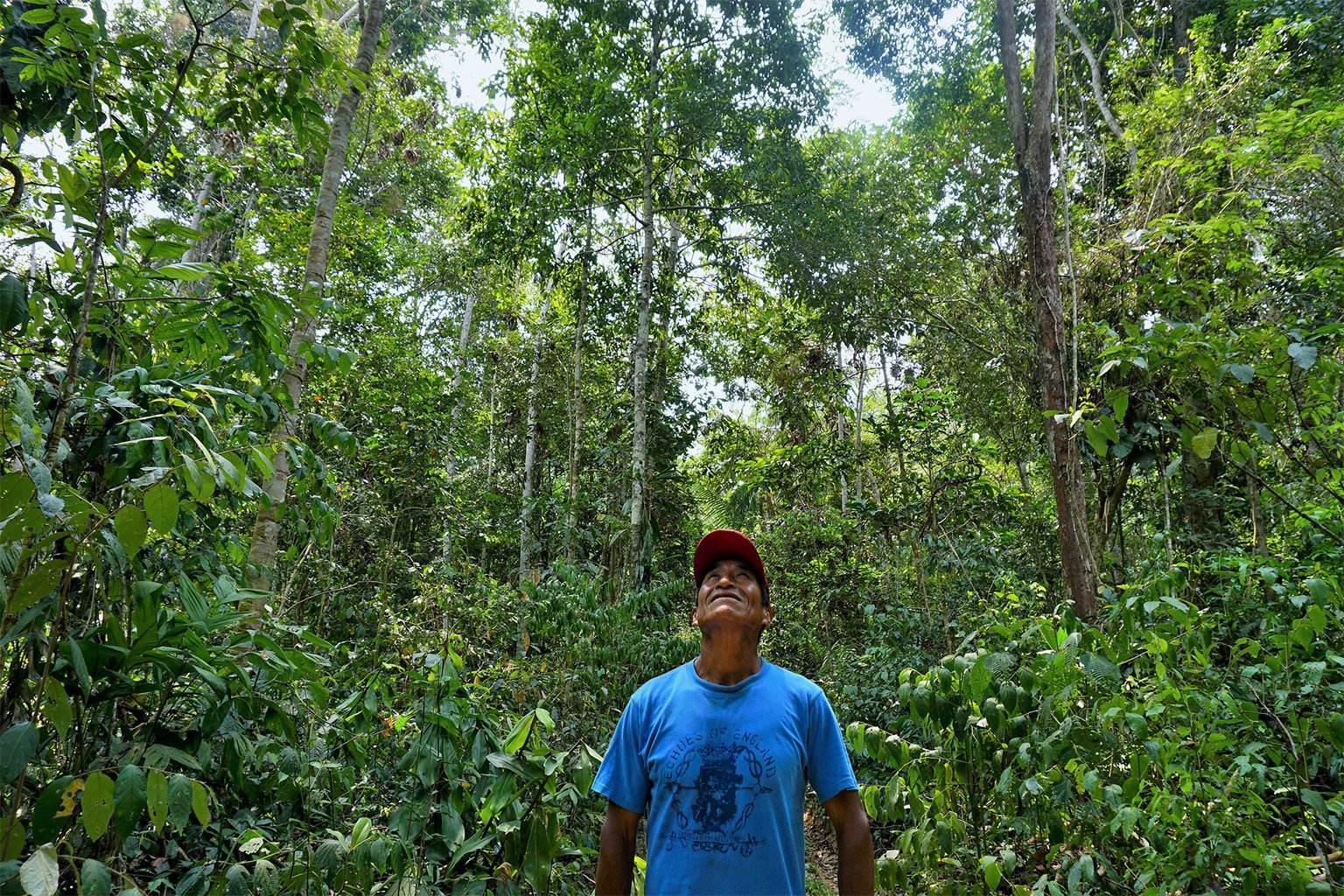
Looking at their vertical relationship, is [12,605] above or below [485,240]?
below

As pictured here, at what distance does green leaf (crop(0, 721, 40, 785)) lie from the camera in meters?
1.32

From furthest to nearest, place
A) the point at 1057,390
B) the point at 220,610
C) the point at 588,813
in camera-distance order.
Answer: the point at 1057,390
the point at 588,813
the point at 220,610

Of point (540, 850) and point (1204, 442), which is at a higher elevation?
point (1204, 442)

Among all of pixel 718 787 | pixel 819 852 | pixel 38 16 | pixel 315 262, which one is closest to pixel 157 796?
pixel 718 787

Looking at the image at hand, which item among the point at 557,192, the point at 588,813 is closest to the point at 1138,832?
the point at 588,813

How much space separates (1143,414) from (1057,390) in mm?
2024

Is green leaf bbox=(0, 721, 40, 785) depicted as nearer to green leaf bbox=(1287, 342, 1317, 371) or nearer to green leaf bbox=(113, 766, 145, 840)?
green leaf bbox=(113, 766, 145, 840)

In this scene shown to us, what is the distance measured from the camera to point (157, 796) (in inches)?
53.3

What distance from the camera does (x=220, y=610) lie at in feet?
5.96

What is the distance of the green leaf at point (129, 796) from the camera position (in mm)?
1342

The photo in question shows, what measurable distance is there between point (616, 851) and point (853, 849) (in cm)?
57

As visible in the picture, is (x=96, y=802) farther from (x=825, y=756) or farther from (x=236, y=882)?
(x=825, y=756)

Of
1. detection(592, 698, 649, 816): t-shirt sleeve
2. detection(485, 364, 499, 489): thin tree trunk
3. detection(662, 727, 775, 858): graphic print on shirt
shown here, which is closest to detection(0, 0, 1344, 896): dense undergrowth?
Result: detection(485, 364, 499, 489): thin tree trunk

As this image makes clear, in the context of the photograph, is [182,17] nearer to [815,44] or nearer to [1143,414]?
[815,44]
